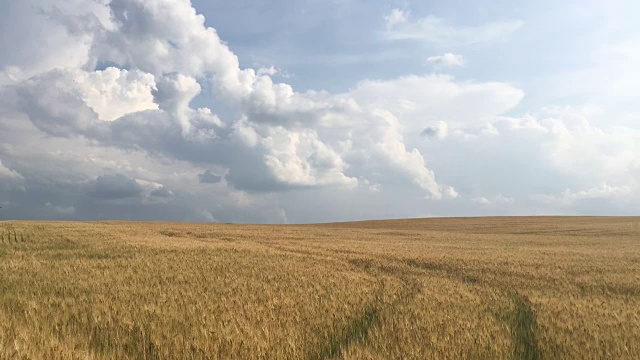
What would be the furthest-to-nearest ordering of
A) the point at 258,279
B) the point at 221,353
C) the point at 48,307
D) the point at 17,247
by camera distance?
the point at 17,247 → the point at 258,279 → the point at 48,307 → the point at 221,353

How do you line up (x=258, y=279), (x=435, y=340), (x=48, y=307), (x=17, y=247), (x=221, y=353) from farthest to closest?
(x=17, y=247) → (x=258, y=279) → (x=48, y=307) → (x=435, y=340) → (x=221, y=353)

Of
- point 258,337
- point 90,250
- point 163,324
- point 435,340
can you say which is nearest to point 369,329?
point 435,340

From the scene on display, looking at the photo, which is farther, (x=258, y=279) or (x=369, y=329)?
(x=258, y=279)

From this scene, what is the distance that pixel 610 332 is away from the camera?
22.2ft

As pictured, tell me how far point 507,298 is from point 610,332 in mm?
3244

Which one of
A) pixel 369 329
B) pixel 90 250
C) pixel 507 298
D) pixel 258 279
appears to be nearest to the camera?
pixel 369 329

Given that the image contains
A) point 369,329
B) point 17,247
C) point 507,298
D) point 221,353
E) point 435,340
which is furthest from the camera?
point 17,247

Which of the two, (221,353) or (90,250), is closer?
(221,353)

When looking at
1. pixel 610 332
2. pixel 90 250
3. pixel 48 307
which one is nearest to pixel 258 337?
pixel 48 307

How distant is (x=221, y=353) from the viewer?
5402 mm

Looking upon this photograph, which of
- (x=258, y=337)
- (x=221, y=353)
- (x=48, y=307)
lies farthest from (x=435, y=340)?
(x=48, y=307)

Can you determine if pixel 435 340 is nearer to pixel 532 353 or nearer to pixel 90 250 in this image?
→ pixel 532 353

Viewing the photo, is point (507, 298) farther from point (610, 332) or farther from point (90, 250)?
point (90, 250)

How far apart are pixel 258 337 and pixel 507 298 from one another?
6219mm
